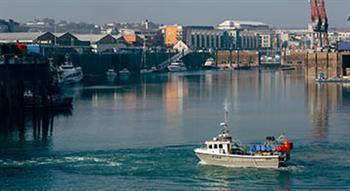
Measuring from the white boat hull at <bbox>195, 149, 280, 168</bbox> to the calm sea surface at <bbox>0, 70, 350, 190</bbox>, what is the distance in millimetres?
235

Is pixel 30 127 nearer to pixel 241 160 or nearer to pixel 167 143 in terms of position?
pixel 167 143

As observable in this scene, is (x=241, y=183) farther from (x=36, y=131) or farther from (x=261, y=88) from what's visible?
(x=261, y=88)

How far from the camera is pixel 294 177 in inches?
926

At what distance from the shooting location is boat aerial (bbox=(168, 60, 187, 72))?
332 ft

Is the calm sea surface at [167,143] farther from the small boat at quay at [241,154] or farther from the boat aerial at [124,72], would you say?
the boat aerial at [124,72]

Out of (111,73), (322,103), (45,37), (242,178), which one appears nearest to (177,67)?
(111,73)

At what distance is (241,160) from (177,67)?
256 ft

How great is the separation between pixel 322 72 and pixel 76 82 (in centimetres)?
2135

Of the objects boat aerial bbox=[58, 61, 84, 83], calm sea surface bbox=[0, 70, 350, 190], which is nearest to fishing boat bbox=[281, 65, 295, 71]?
boat aerial bbox=[58, 61, 84, 83]

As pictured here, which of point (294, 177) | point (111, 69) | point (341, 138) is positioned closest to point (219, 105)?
point (341, 138)

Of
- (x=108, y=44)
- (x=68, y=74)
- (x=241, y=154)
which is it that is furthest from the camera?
(x=108, y=44)

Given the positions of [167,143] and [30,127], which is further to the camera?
[30,127]

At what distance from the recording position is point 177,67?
336 ft

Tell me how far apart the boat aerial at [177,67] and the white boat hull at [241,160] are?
249ft
